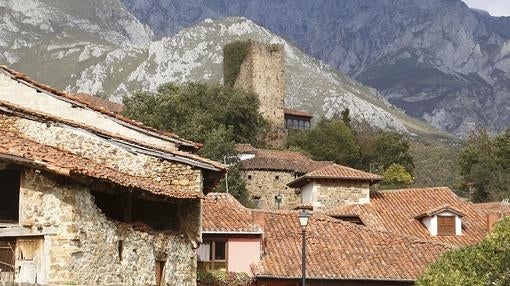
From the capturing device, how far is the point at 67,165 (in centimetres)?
1616

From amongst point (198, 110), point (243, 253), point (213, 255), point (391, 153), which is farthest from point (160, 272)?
point (391, 153)

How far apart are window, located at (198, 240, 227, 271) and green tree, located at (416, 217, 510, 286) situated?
9760 mm

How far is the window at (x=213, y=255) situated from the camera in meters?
31.6

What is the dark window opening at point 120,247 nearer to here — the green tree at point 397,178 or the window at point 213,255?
the window at point 213,255

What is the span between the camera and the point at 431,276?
77.2 feet

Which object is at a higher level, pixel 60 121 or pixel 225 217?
pixel 60 121

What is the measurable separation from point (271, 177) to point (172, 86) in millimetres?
11439

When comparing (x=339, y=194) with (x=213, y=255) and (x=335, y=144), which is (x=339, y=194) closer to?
(x=213, y=255)

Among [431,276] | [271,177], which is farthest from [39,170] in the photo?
[271,177]

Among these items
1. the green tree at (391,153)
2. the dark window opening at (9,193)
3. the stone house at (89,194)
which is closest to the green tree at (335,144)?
the green tree at (391,153)

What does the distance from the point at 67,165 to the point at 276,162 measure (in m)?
60.3

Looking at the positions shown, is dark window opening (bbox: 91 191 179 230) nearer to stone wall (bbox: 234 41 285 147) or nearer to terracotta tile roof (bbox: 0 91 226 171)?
terracotta tile roof (bbox: 0 91 226 171)

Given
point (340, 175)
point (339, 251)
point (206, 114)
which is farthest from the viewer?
point (206, 114)

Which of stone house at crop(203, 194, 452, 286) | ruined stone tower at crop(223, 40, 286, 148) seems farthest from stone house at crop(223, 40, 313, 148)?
stone house at crop(203, 194, 452, 286)
